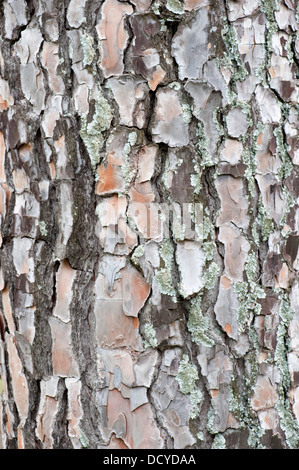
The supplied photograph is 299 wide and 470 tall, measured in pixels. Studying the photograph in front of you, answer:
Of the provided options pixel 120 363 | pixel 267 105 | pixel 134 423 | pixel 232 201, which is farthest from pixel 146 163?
pixel 134 423

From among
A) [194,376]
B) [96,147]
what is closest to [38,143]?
[96,147]

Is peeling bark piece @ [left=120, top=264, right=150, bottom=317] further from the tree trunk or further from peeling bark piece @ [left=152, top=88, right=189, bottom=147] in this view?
peeling bark piece @ [left=152, top=88, right=189, bottom=147]

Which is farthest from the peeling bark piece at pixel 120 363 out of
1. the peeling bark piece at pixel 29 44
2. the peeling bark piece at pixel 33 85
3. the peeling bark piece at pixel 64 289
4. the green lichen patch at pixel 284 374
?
the peeling bark piece at pixel 29 44

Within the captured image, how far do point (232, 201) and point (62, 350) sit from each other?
50 cm

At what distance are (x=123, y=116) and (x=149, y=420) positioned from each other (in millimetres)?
648

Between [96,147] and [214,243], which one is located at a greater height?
[96,147]

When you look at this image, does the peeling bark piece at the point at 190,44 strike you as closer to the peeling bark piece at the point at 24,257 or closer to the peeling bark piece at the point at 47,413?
the peeling bark piece at the point at 24,257

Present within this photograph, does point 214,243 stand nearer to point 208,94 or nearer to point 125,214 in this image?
point 125,214

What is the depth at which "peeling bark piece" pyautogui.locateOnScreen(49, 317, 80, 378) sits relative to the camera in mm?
1097

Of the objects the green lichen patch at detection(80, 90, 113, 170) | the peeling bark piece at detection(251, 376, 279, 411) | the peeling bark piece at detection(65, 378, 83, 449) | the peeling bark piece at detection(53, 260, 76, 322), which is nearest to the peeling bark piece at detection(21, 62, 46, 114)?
the green lichen patch at detection(80, 90, 113, 170)

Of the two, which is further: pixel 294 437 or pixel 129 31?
pixel 294 437

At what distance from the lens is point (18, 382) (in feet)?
3.97

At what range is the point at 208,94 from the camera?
1051mm

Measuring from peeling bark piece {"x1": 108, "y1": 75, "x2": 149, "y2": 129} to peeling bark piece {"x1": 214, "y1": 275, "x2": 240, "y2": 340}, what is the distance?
38cm
